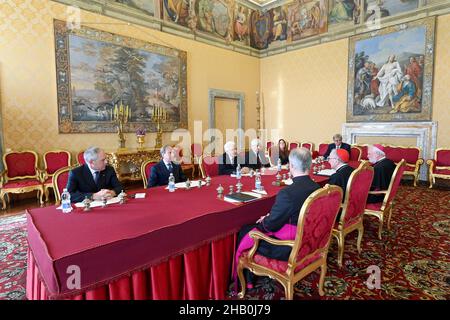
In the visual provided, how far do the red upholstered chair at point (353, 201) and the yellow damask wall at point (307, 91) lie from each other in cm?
609

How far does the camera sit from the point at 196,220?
7.45 feet

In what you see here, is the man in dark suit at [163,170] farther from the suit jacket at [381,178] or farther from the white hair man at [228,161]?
the suit jacket at [381,178]

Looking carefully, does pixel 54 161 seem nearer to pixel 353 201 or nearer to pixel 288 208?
pixel 288 208

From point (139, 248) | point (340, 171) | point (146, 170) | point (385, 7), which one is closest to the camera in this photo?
point (139, 248)

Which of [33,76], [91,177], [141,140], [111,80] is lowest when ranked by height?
[91,177]

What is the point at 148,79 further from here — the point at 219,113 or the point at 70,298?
the point at 70,298

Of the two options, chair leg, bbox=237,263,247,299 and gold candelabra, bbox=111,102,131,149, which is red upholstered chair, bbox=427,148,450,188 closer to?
chair leg, bbox=237,263,247,299

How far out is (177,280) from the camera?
2.19 m

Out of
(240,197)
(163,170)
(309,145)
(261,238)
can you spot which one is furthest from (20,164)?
(309,145)

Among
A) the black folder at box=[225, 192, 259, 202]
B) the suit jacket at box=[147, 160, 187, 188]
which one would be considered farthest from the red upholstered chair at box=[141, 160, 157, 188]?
the black folder at box=[225, 192, 259, 202]

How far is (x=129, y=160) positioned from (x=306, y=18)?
765 centimetres

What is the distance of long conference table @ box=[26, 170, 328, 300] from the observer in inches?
65.8

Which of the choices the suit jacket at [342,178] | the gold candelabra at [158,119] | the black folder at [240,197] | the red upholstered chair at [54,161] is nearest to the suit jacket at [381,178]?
the suit jacket at [342,178]
